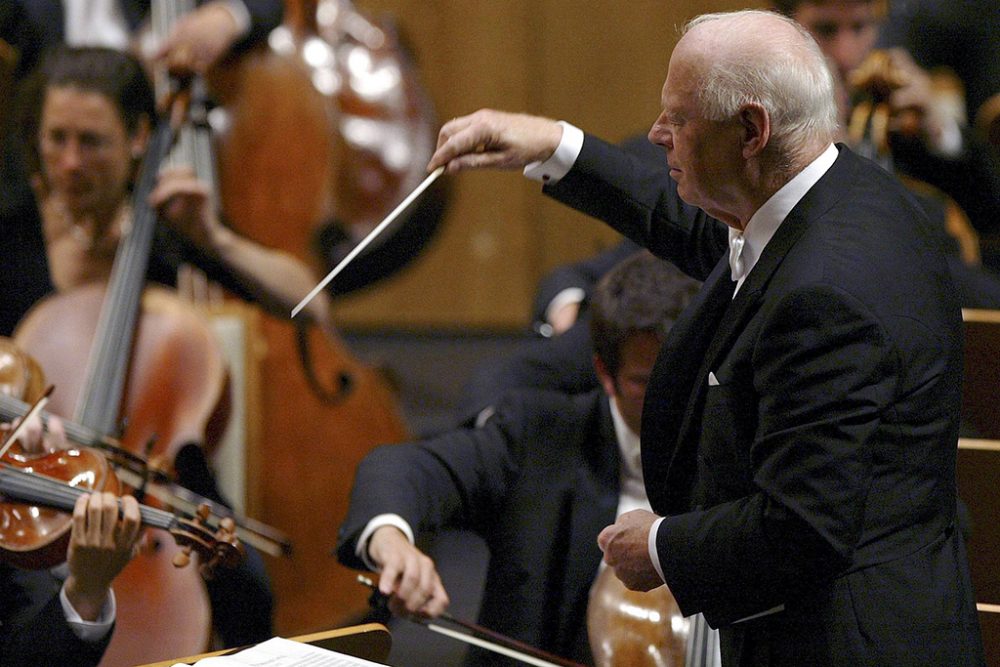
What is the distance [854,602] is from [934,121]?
1.85m

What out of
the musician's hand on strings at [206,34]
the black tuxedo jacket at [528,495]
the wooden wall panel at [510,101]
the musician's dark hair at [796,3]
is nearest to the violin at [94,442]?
the black tuxedo jacket at [528,495]

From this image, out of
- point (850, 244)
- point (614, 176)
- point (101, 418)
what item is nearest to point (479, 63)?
point (101, 418)

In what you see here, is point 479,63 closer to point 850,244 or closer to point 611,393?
point 611,393

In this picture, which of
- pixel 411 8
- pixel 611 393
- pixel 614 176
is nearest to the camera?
pixel 614 176

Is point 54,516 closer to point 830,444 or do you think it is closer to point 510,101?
point 830,444

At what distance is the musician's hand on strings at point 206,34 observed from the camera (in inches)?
102

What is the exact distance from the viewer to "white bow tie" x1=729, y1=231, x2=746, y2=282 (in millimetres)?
1292

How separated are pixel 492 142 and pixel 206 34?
141 cm

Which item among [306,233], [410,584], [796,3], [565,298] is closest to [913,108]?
[796,3]

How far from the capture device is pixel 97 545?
145cm

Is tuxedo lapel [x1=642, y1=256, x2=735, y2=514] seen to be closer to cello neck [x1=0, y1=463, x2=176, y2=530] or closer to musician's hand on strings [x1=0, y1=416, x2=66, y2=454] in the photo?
cello neck [x1=0, y1=463, x2=176, y2=530]

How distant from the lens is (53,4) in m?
2.58

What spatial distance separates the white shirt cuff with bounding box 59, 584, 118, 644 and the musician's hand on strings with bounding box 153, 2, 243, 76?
1287 mm

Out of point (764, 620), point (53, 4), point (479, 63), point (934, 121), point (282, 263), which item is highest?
point (479, 63)
